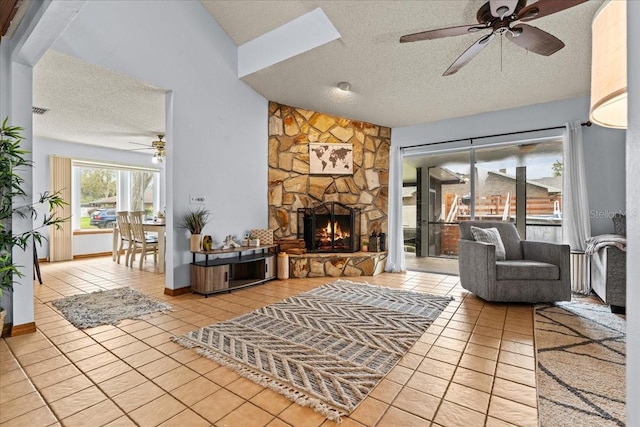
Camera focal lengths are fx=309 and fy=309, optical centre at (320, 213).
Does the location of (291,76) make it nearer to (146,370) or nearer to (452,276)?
(146,370)

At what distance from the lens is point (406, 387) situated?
1.87 metres

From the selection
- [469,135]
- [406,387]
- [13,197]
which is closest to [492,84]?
[469,135]

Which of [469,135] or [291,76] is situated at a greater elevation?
[291,76]

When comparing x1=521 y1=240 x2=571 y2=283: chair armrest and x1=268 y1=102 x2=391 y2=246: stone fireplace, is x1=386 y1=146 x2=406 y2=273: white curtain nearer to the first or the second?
x1=268 y1=102 x2=391 y2=246: stone fireplace

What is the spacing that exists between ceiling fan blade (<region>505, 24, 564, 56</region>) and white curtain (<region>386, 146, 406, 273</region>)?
2953 millimetres

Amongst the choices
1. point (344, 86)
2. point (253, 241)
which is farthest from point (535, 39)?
point (253, 241)

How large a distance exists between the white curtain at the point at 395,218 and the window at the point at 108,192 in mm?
5927

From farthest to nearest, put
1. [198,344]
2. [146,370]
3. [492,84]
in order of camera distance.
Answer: [492,84] < [198,344] < [146,370]

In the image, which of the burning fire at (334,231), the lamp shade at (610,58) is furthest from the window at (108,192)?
the lamp shade at (610,58)

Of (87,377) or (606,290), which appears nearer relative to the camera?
(87,377)

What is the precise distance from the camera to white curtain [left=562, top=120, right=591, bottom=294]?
3.91m

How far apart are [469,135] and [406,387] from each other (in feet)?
13.7

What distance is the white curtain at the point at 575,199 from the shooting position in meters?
3.91

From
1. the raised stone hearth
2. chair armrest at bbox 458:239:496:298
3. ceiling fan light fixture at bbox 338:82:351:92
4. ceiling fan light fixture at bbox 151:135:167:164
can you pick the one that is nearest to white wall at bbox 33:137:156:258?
ceiling fan light fixture at bbox 151:135:167:164
